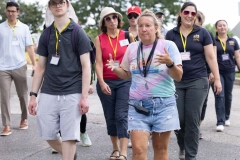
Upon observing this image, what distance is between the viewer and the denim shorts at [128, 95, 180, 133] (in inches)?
173

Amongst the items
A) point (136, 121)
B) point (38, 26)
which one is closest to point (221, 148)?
point (136, 121)

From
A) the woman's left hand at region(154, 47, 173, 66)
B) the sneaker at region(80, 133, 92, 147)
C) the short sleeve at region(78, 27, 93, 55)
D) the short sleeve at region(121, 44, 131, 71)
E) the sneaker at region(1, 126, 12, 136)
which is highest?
the short sleeve at region(78, 27, 93, 55)

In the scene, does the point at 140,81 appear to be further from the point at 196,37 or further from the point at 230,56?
the point at 230,56

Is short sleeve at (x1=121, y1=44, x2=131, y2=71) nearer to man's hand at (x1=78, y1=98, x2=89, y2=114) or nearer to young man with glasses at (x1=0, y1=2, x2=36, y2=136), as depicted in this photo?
man's hand at (x1=78, y1=98, x2=89, y2=114)

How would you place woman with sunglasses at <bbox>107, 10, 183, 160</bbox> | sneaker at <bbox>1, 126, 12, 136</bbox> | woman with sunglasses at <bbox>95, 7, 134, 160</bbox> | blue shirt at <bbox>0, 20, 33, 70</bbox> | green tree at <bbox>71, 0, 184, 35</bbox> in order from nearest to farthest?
woman with sunglasses at <bbox>107, 10, 183, 160</bbox>
woman with sunglasses at <bbox>95, 7, 134, 160</bbox>
sneaker at <bbox>1, 126, 12, 136</bbox>
blue shirt at <bbox>0, 20, 33, 70</bbox>
green tree at <bbox>71, 0, 184, 35</bbox>

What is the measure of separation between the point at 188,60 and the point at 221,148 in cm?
182

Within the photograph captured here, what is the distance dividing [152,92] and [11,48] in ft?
13.1

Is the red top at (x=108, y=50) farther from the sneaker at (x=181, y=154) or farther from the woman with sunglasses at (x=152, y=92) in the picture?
the woman with sunglasses at (x=152, y=92)

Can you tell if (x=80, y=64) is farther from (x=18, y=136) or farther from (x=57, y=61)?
(x=18, y=136)

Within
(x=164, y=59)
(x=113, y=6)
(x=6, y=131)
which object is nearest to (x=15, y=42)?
(x=6, y=131)

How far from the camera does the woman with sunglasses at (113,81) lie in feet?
19.4

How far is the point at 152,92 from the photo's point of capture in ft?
14.6

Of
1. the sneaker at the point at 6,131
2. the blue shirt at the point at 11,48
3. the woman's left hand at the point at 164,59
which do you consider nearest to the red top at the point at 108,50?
the woman's left hand at the point at 164,59

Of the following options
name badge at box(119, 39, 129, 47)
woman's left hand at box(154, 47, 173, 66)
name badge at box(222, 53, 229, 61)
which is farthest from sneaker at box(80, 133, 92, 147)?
name badge at box(222, 53, 229, 61)
